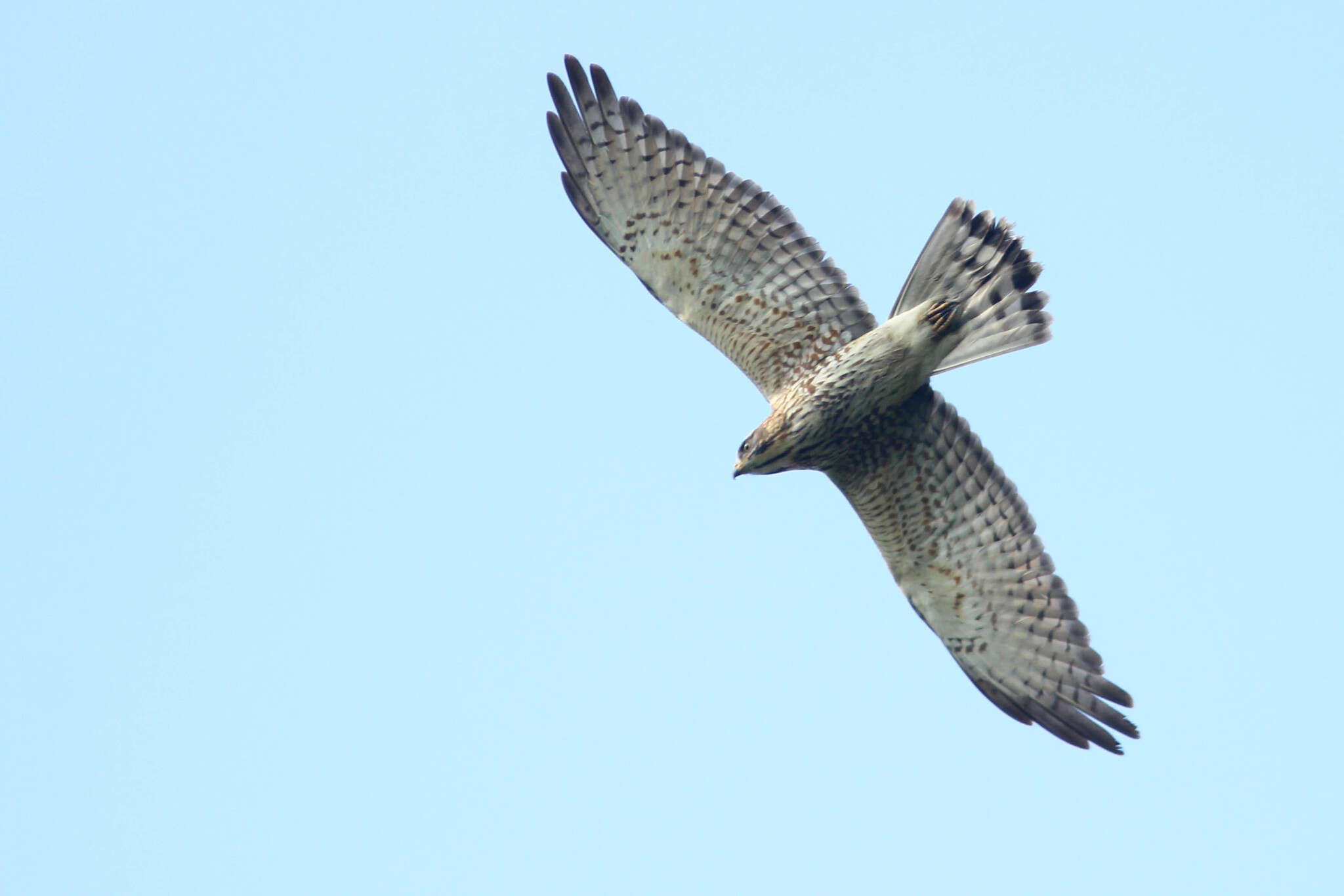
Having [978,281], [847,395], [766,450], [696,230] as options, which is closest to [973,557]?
[847,395]

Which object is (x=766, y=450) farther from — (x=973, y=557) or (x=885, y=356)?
(x=973, y=557)

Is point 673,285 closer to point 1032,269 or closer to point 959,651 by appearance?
point 1032,269

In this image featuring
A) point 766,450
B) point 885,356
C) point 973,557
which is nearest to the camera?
point 885,356

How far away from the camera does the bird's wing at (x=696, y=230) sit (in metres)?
9.34

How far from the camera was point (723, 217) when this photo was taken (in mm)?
9328

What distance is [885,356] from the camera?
29.9 feet

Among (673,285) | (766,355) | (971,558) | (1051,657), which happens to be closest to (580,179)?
(673,285)

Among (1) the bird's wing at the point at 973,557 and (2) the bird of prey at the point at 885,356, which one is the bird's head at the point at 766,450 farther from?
(1) the bird's wing at the point at 973,557

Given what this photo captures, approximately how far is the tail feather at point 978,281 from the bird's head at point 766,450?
37.4 inches

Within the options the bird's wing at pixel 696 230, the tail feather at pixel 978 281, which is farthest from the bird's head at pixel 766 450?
the tail feather at pixel 978 281

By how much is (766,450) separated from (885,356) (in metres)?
0.88

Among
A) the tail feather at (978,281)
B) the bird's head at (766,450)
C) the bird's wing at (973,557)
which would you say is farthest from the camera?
the bird's wing at (973,557)

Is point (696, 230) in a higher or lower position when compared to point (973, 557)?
higher

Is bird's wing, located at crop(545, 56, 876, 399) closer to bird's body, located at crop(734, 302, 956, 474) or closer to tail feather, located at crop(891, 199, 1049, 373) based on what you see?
bird's body, located at crop(734, 302, 956, 474)
